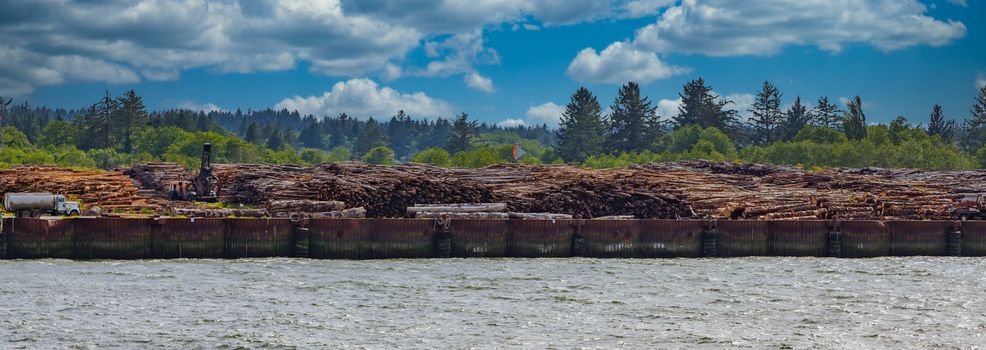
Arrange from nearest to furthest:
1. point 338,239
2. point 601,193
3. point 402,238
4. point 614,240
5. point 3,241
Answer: point 3,241
point 338,239
point 402,238
point 614,240
point 601,193

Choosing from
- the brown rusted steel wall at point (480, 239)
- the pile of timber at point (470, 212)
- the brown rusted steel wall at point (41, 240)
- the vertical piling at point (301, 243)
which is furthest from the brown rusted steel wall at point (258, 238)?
the pile of timber at point (470, 212)

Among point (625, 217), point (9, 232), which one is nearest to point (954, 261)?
point (625, 217)

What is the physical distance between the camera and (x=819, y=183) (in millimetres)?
58000

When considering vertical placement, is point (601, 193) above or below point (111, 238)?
above

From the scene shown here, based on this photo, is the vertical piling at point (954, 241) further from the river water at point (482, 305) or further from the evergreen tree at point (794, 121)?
the evergreen tree at point (794, 121)

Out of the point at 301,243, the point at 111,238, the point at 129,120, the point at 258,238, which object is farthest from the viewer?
the point at 129,120

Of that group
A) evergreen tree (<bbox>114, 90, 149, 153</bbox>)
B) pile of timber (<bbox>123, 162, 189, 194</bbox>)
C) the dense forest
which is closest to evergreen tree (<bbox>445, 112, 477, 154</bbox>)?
the dense forest

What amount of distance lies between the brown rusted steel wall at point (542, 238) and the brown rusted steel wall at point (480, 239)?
408mm

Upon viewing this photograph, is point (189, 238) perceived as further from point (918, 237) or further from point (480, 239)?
point (918, 237)

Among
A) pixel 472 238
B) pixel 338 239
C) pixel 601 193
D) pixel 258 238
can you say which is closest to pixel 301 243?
pixel 338 239

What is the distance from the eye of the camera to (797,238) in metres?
41.7

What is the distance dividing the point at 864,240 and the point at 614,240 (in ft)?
34.9

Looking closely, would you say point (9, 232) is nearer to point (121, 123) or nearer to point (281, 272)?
point (281, 272)

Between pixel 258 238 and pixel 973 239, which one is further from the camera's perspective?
pixel 973 239
